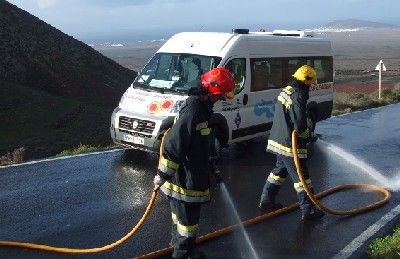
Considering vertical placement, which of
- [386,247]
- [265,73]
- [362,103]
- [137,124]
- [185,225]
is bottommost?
[362,103]

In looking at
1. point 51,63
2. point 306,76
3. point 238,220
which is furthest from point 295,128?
point 51,63

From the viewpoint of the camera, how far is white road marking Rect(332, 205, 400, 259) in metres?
6.27

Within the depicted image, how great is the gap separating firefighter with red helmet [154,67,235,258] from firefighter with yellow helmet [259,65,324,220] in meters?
1.94

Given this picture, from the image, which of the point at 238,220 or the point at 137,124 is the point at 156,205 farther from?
the point at 137,124

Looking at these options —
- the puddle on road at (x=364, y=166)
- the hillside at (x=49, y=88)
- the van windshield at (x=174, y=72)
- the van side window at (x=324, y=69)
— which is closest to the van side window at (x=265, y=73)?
the van windshield at (x=174, y=72)

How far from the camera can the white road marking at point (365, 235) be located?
627 cm

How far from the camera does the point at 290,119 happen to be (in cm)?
740

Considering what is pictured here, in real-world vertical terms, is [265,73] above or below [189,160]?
above

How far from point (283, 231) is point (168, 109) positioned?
358 cm

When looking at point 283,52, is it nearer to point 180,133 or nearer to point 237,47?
point 237,47

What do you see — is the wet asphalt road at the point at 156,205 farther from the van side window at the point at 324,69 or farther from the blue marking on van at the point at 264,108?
the van side window at the point at 324,69

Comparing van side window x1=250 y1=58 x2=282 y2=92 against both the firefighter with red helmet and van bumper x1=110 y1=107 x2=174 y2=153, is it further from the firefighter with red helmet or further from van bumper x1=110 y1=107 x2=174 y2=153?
the firefighter with red helmet

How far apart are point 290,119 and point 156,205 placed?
2.34 metres

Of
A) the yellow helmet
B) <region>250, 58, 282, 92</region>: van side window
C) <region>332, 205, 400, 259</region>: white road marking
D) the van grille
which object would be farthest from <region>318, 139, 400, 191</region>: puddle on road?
the van grille
